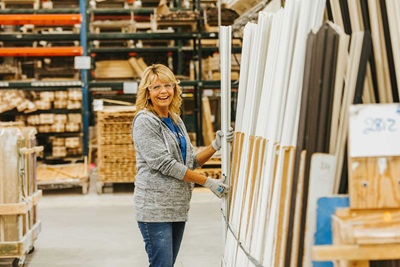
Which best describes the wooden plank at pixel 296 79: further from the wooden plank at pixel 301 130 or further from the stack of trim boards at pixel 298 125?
the wooden plank at pixel 301 130

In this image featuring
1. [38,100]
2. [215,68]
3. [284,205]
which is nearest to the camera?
[284,205]

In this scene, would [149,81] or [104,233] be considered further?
[104,233]

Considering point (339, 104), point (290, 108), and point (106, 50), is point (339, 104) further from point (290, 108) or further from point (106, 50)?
point (106, 50)

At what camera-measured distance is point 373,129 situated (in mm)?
1604

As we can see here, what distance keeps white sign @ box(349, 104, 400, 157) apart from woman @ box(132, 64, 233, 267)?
1.80m

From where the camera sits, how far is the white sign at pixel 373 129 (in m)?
1.59

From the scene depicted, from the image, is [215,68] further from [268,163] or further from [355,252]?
[355,252]

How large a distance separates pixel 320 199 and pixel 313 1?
68 cm

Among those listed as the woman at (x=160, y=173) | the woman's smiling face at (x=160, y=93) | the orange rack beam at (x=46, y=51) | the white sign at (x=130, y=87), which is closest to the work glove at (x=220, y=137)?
the woman at (x=160, y=173)

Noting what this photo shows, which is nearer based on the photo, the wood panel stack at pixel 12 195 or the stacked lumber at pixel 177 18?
the wood panel stack at pixel 12 195

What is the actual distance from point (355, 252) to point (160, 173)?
209 centimetres

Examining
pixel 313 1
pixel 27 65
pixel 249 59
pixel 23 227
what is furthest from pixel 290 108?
pixel 27 65

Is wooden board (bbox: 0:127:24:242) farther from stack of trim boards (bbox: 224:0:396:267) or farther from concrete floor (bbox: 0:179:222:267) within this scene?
stack of trim boards (bbox: 224:0:396:267)

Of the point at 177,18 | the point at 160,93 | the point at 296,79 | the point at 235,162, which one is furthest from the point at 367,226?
the point at 177,18
